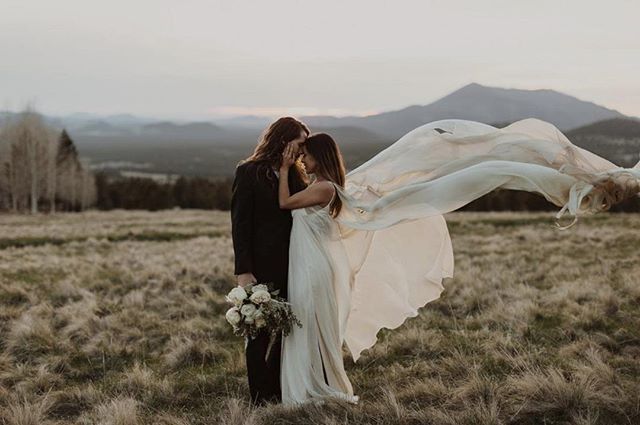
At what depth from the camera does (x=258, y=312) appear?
18.7 ft

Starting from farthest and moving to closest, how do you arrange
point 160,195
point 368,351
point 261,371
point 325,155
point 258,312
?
1. point 160,195
2. point 368,351
3. point 261,371
4. point 325,155
5. point 258,312

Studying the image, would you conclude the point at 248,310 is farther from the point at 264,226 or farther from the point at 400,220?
the point at 400,220

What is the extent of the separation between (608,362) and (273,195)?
14.2 ft

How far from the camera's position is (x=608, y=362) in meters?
6.92

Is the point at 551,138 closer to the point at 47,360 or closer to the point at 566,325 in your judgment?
the point at 566,325

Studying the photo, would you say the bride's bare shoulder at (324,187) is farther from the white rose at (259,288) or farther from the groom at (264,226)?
the white rose at (259,288)

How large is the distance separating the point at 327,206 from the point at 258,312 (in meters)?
1.27

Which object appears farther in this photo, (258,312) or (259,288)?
(259,288)

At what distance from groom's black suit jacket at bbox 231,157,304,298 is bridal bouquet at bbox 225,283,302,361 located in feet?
0.83

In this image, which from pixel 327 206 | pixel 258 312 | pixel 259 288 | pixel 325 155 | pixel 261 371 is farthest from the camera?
pixel 261 371

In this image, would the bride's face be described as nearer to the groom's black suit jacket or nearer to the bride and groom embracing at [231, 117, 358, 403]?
the bride and groom embracing at [231, 117, 358, 403]

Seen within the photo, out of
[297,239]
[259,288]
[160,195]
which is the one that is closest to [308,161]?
[297,239]

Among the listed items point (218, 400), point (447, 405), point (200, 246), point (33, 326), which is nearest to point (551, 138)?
point (447, 405)

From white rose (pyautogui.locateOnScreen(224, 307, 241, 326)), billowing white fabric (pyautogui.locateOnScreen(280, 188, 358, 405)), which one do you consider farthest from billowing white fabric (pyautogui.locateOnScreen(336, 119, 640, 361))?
white rose (pyautogui.locateOnScreen(224, 307, 241, 326))
